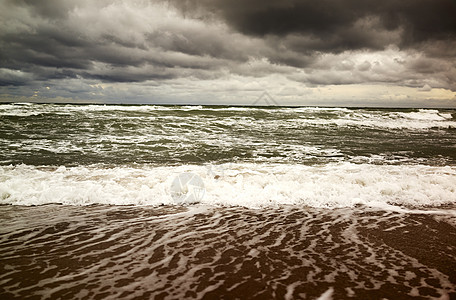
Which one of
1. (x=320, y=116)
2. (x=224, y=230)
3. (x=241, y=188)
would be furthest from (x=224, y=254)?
(x=320, y=116)

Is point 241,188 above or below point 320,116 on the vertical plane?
below

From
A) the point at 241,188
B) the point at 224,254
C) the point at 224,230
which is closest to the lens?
the point at 224,254

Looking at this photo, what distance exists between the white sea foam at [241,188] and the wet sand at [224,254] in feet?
1.69

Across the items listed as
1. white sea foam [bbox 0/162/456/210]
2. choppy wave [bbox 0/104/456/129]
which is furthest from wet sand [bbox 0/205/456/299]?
choppy wave [bbox 0/104/456/129]

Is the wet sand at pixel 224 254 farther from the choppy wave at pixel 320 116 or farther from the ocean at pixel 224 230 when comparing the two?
the choppy wave at pixel 320 116

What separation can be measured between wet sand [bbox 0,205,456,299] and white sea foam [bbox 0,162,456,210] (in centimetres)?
52

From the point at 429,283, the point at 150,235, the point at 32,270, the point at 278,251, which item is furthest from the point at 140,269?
the point at 429,283

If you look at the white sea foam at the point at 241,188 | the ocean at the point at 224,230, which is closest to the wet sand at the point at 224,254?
the ocean at the point at 224,230

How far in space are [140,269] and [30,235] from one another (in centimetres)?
210

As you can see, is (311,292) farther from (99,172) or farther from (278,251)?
(99,172)

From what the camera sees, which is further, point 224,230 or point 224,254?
point 224,230

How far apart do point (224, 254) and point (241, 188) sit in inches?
109

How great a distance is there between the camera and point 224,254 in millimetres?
3203

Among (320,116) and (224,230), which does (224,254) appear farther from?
(320,116)
